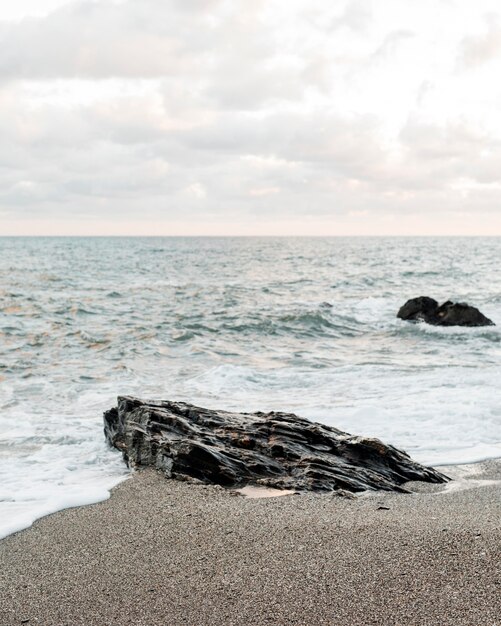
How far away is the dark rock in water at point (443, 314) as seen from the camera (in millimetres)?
20766

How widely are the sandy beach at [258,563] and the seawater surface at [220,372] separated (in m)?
1.00

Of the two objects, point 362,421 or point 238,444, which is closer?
point 238,444

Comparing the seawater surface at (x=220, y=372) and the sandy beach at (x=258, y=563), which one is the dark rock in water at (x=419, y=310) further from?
the sandy beach at (x=258, y=563)

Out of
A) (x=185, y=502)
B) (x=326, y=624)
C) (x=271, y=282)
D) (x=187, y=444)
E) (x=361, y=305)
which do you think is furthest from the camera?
(x=271, y=282)

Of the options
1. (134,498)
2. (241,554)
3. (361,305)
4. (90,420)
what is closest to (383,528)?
(241,554)

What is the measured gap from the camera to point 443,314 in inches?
844

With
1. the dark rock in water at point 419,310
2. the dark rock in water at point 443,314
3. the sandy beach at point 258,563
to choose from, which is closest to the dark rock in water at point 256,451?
the sandy beach at point 258,563

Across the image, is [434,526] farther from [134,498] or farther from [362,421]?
[362,421]

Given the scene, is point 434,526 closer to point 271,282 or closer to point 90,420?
point 90,420

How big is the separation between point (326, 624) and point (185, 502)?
92.3 inches

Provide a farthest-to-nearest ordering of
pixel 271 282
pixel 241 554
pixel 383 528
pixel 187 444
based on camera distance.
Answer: pixel 271 282
pixel 187 444
pixel 383 528
pixel 241 554

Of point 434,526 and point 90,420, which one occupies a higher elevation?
point 434,526

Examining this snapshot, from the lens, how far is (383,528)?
176 inches

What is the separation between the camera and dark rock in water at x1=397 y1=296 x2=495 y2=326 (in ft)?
68.1
